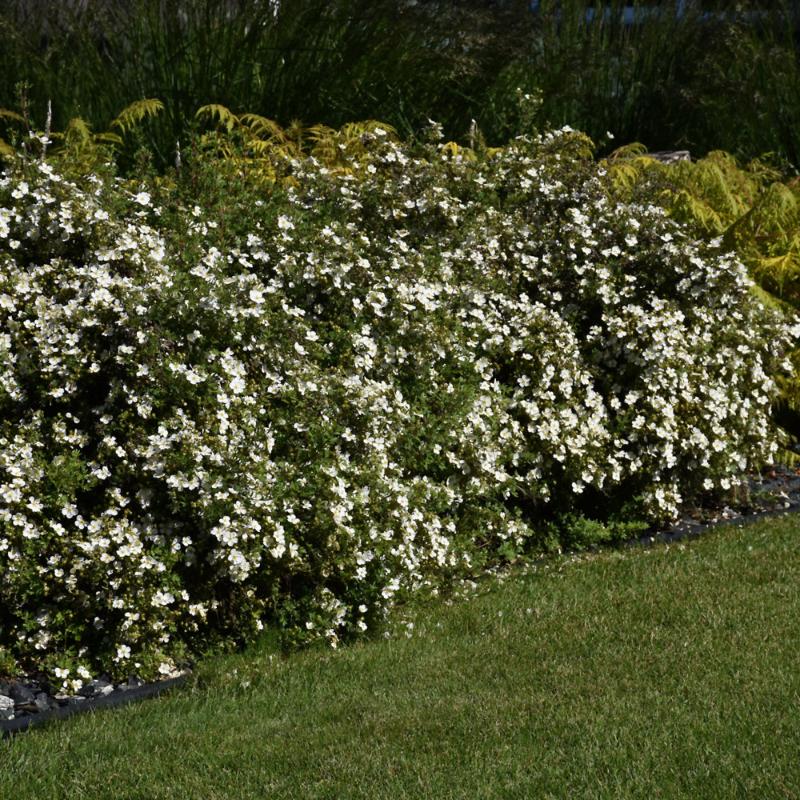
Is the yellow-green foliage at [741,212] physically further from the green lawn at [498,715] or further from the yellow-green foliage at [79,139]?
the green lawn at [498,715]

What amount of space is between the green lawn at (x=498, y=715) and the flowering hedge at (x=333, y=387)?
1.41 feet

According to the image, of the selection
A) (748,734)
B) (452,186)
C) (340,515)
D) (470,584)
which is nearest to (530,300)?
(452,186)

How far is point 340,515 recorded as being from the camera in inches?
201

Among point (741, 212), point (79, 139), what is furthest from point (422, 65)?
point (79, 139)

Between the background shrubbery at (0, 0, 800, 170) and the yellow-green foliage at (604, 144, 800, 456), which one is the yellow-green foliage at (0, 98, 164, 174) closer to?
the background shrubbery at (0, 0, 800, 170)

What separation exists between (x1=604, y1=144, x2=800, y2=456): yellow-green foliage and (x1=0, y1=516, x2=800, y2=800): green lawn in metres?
2.89

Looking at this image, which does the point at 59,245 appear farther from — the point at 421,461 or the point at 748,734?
the point at 748,734

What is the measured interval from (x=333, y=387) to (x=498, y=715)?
1.83 metres

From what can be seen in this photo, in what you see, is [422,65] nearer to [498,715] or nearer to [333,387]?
[333,387]

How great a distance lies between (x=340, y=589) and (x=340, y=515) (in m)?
0.40

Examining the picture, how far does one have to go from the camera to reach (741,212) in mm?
8414

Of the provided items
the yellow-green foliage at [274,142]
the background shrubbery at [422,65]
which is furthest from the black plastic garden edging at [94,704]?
the background shrubbery at [422,65]

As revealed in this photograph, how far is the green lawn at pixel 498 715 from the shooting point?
3.70 meters

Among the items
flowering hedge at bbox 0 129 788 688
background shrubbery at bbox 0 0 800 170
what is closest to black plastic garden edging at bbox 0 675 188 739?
A: flowering hedge at bbox 0 129 788 688
